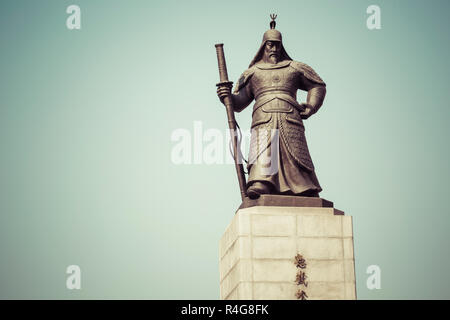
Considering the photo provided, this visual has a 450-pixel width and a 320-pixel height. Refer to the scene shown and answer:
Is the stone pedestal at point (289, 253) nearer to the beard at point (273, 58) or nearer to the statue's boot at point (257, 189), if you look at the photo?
the statue's boot at point (257, 189)

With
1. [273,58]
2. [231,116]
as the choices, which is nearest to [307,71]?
[273,58]

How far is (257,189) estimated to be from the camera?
13.6 meters

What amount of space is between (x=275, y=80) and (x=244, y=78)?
0.61 metres

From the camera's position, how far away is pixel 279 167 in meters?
13.8

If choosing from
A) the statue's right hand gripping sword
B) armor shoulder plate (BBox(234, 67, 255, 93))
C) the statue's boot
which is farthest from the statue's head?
the statue's boot

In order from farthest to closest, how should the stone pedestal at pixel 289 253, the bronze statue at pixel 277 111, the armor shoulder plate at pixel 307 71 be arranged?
the armor shoulder plate at pixel 307 71, the bronze statue at pixel 277 111, the stone pedestal at pixel 289 253

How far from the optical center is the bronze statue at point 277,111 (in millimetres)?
13789

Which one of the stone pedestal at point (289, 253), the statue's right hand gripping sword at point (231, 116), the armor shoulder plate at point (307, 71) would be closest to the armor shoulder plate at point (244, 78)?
the statue's right hand gripping sword at point (231, 116)

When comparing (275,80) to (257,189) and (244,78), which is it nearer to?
(244,78)

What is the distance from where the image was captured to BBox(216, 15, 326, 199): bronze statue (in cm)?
1379
